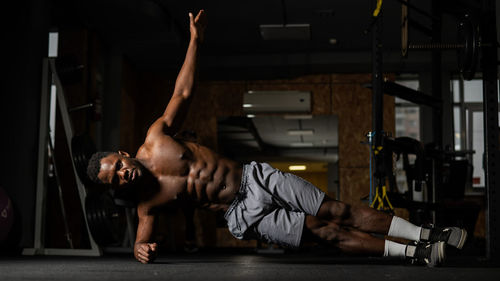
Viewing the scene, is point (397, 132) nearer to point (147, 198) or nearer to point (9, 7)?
point (9, 7)

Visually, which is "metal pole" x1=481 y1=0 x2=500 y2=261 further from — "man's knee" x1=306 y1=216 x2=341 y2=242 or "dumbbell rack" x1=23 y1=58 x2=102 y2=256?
"dumbbell rack" x1=23 y1=58 x2=102 y2=256

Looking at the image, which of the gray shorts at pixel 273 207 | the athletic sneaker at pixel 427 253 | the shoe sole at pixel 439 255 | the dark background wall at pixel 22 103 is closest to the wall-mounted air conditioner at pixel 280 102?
the dark background wall at pixel 22 103

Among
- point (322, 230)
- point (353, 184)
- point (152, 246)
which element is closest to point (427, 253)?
point (322, 230)

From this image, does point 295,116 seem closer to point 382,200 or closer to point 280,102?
point 280,102

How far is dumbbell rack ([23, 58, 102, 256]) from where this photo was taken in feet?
15.4

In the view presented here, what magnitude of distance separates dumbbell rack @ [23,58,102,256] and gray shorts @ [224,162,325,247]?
2.13 m

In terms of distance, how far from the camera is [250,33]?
7.09 meters

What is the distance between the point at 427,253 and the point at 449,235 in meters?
0.13

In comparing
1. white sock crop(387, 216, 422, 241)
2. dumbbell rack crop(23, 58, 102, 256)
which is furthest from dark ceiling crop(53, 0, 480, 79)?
white sock crop(387, 216, 422, 241)

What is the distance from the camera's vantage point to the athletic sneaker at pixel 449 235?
2.60m

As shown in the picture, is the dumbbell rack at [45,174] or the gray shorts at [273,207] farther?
the dumbbell rack at [45,174]

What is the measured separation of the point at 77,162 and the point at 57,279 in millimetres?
2566

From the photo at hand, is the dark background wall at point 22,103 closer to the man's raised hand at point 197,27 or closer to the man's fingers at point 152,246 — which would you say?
the man's fingers at point 152,246

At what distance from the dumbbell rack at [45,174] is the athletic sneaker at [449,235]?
9.23 ft
